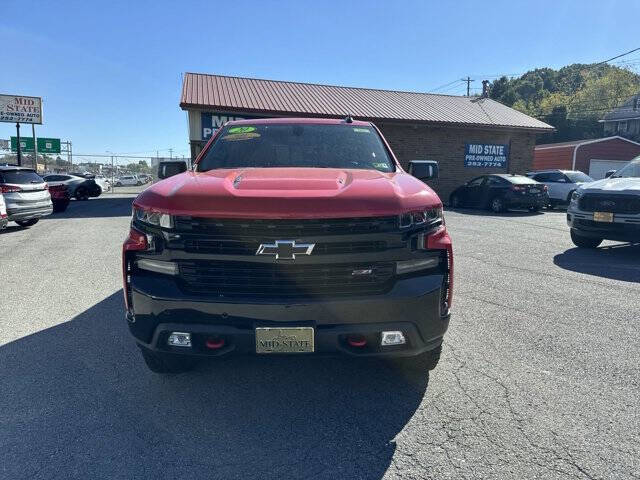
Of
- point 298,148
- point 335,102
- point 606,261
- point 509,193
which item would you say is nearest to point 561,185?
point 509,193

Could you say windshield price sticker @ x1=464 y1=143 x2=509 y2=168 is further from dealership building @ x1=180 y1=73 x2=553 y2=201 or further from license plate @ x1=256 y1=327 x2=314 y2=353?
license plate @ x1=256 y1=327 x2=314 y2=353

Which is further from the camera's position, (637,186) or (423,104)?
(423,104)

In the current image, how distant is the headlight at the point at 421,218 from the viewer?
8.62 ft

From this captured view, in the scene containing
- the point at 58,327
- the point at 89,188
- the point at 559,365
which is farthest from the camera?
the point at 89,188

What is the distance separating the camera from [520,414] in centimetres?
280

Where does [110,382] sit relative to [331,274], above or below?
below

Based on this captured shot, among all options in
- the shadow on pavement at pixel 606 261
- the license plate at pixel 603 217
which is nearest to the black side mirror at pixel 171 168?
the shadow on pavement at pixel 606 261

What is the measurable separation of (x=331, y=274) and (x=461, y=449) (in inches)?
46.1

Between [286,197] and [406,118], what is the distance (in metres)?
18.4

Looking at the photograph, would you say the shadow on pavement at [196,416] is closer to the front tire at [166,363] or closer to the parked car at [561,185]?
the front tire at [166,363]

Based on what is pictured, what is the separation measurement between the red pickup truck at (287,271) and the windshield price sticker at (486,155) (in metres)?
20.1

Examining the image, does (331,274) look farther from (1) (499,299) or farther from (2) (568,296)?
(2) (568,296)

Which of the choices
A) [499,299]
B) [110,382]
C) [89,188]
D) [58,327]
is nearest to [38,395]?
[110,382]

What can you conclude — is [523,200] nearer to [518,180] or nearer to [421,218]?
[518,180]
